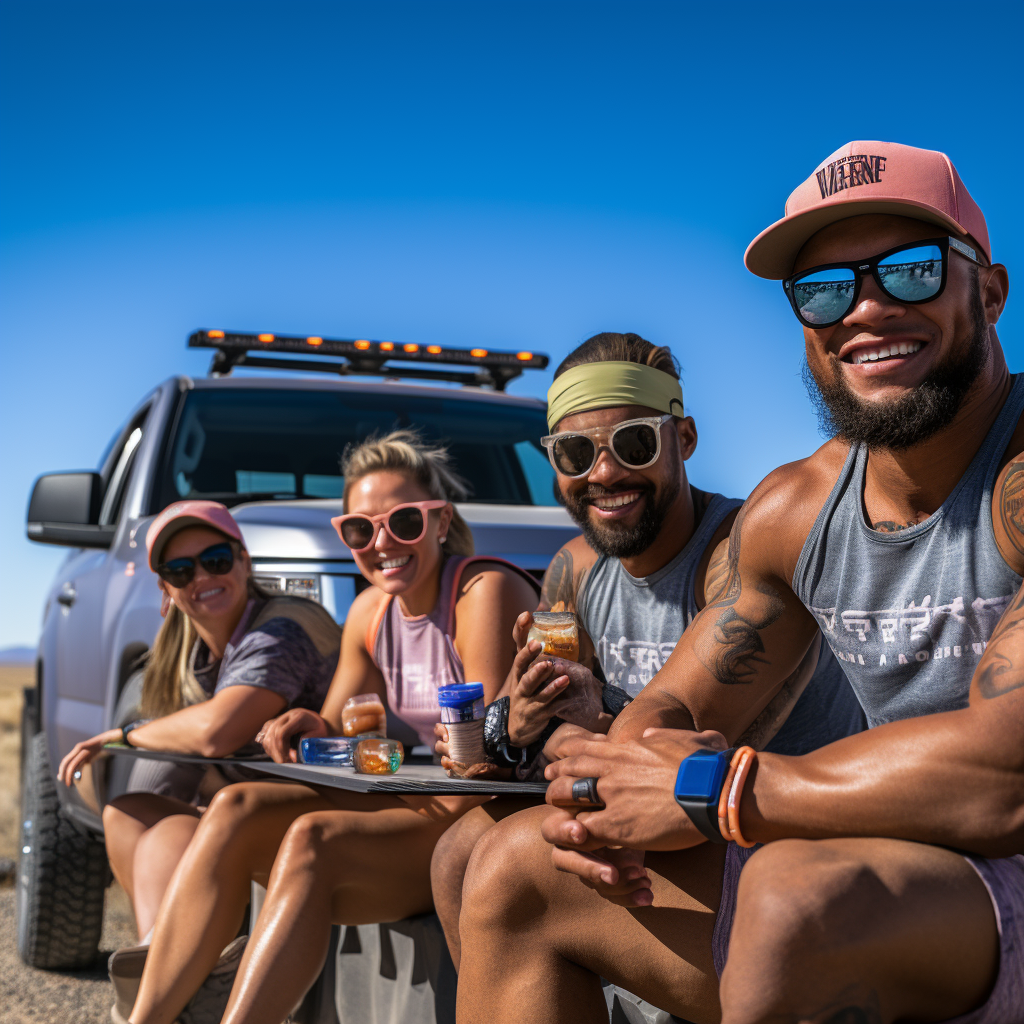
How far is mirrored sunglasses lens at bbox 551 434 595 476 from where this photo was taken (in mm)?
3232

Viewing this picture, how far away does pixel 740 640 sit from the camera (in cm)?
243

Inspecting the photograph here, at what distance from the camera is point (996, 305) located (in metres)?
2.24

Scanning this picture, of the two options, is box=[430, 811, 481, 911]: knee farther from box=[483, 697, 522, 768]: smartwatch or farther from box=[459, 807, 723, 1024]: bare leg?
box=[459, 807, 723, 1024]: bare leg

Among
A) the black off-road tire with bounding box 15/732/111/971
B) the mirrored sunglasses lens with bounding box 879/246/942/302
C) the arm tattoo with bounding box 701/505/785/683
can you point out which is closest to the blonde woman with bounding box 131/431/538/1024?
the arm tattoo with bounding box 701/505/785/683

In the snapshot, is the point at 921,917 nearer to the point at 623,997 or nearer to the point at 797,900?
the point at 797,900

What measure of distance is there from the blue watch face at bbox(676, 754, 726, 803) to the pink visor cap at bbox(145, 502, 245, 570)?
2394mm

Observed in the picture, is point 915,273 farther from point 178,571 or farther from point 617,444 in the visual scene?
point 178,571

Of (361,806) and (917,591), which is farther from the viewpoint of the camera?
(361,806)

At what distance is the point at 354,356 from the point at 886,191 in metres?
3.56

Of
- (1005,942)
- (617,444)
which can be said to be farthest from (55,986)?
(1005,942)

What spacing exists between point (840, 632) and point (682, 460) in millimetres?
1218

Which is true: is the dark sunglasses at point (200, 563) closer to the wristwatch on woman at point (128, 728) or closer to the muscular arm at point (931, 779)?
the wristwatch on woman at point (128, 728)

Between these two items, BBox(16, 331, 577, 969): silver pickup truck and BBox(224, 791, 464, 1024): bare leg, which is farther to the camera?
BBox(16, 331, 577, 969): silver pickup truck

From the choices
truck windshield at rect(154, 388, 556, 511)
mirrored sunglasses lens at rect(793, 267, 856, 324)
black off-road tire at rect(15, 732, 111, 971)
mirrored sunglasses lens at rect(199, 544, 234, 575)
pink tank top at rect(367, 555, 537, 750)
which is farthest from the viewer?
black off-road tire at rect(15, 732, 111, 971)
